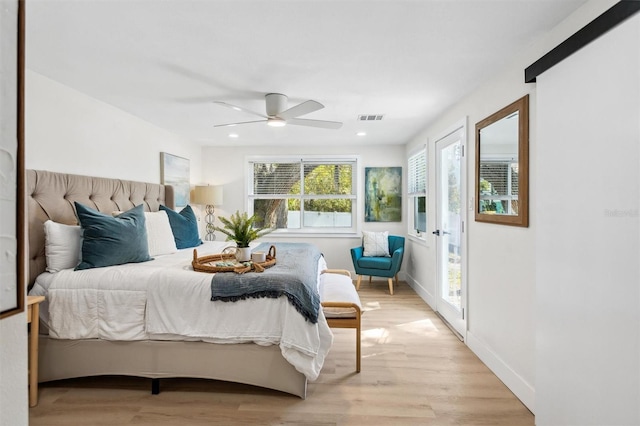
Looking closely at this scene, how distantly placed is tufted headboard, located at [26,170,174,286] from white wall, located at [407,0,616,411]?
10.8 feet

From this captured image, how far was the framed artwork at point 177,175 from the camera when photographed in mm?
4312

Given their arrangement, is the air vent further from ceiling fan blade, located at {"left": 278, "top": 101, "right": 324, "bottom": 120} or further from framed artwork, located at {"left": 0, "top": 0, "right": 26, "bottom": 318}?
framed artwork, located at {"left": 0, "top": 0, "right": 26, "bottom": 318}

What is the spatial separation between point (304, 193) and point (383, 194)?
1310 mm

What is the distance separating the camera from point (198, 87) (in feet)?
9.46

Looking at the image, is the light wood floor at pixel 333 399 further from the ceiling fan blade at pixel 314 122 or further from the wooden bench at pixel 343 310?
the ceiling fan blade at pixel 314 122

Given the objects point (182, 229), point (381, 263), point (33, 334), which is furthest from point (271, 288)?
point (381, 263)

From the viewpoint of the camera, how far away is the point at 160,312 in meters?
2.24

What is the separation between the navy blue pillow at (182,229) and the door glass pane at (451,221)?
2.82 meters

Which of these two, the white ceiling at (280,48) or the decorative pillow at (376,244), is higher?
the white ceiling at (280,48)

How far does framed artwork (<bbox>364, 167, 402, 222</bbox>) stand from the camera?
565cm

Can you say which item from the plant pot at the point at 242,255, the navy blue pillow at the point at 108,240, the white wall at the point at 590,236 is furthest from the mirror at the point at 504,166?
the navy blue pillow at the point at 108,240

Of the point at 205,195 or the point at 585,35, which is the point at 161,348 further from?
the point at 205,195

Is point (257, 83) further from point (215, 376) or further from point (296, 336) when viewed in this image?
point (215, 376)

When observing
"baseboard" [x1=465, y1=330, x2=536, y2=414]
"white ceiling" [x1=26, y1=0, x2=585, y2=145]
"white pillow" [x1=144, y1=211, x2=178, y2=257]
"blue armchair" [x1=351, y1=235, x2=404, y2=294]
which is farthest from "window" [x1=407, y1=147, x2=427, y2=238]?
"white pillow" [x1=144, y1=211, x2=178, y2=257]
